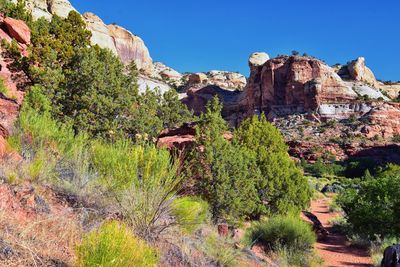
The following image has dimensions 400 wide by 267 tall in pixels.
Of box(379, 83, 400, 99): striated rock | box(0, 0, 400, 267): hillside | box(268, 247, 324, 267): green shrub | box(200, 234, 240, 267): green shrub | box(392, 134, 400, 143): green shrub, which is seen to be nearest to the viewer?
box(0, 0, 400, 267): hillside

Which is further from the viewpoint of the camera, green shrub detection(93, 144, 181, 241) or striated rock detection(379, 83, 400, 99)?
striated rock detection(379, 83, 400, 99)

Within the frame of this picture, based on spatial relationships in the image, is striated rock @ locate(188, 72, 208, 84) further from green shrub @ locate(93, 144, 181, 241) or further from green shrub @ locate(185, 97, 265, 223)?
green shrub @ locate(93, 144, 181, 241)

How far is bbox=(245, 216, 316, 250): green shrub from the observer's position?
11734mm

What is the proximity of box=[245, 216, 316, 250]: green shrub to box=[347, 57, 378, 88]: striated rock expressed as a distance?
9488 cm

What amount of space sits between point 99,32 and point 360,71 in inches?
2694

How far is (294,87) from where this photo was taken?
3369 inches

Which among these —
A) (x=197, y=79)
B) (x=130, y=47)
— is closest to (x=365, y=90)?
(x=197, y=79)

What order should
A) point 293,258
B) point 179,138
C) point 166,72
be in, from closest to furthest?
point 293,258 < point 179,138 < point 166,72

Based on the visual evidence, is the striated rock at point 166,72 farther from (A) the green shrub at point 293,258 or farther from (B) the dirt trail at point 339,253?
(A) the green shrub at point 293,258

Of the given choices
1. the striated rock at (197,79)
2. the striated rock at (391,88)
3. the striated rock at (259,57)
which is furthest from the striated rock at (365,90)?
the striated rock at (197,79)

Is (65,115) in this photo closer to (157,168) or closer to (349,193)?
(157,168)

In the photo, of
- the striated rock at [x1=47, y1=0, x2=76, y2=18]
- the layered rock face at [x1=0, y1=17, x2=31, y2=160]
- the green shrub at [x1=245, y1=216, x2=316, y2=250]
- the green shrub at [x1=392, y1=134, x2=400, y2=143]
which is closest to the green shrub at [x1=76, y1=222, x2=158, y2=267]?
the layered rock face at [x1=0, y1=17, x2=31, y2=160]

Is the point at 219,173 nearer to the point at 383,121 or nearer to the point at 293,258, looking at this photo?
the point at 293,258

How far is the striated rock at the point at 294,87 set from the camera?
83000mm
